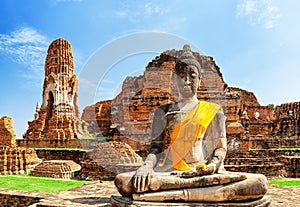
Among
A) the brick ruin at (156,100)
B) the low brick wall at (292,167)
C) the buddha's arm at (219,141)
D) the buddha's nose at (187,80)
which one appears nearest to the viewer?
the buddha's arm at (219,141)

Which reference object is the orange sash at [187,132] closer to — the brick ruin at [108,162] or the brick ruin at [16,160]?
the brick ruin at [108,162]

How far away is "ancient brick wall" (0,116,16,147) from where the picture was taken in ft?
63.3

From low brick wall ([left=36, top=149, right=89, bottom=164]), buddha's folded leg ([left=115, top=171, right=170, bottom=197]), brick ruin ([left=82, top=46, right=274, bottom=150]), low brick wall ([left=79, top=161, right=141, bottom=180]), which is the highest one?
brick ruin ([left=82, top=46, right=274, bottom=150])

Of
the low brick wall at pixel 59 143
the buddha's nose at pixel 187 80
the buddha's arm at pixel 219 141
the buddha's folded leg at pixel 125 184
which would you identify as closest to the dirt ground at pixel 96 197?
the buddha's folded leg at pixel 125 184

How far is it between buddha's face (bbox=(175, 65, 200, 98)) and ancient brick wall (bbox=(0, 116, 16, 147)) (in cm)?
1736

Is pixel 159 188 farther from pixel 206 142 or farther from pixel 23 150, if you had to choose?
pixel 23 150

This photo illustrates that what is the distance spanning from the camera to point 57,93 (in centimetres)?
2378

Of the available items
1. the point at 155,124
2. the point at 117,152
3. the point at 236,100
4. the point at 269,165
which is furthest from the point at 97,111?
the point at 155,124

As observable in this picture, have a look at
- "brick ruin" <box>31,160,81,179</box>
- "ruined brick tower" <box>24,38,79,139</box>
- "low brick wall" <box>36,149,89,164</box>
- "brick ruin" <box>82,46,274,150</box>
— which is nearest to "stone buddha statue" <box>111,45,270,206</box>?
"brick ruin" <box>31,160,81,179</box>

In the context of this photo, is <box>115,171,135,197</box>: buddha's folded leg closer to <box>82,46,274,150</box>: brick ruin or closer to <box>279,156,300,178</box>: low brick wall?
<box>279,156,300,178</box>: low brick wall

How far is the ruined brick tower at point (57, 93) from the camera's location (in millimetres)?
22828

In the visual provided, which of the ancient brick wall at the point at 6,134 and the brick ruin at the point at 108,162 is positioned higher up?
the ancient brick wall at the point at 6,134

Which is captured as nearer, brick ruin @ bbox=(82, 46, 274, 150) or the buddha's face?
the buddha's face

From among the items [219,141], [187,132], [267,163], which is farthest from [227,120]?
[187,132]
